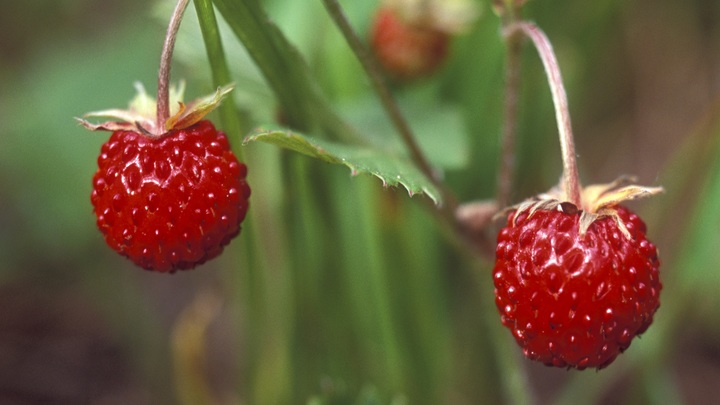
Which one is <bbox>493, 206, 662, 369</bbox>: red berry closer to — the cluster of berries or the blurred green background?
the cluster of berries

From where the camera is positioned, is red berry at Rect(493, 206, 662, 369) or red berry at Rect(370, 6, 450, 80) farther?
red berry at Rect(370, 6, 450, 80)

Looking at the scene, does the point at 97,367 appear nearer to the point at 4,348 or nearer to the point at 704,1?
the point at 4,348

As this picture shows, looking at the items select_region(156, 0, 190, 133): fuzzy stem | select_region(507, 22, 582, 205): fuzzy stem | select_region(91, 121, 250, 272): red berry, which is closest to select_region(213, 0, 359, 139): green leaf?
select_region(156, 0, 190, 133): fuzzy stem

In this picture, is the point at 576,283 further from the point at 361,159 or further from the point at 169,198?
the point at 169,198

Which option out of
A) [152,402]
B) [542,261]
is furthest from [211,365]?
[542,261]

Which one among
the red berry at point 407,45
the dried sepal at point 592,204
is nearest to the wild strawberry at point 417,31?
the red berry at point 407,45

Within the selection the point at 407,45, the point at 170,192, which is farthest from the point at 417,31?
the point at 170,192
